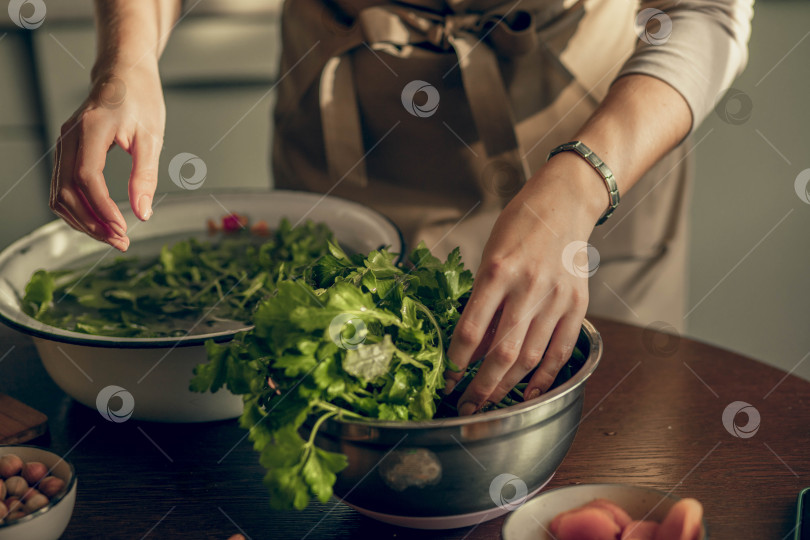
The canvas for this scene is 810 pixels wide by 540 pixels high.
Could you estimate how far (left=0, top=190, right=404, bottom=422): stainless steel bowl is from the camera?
89 centimetres

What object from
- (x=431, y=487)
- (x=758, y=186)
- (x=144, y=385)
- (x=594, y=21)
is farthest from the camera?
(x=758, y=186)

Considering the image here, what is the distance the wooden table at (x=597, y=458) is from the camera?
0.76m

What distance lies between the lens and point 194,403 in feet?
3.04

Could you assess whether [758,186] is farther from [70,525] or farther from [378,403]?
[70,525]

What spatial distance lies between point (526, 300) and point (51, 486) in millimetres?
520

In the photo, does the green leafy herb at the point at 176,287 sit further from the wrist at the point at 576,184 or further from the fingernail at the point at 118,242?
the wrist at the point at 576,184

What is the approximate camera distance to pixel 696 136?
8.41 feet

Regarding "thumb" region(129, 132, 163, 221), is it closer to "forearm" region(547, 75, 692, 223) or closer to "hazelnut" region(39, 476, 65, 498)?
"hazelnut" region(39, 476, 65, 498)

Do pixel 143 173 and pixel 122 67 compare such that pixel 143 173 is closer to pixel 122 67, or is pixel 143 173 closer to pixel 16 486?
pixel 122 67

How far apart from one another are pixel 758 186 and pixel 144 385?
2.43m

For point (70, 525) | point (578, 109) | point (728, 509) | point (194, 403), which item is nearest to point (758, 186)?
point (578, 109)

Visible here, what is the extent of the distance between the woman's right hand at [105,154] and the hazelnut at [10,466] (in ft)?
1.06

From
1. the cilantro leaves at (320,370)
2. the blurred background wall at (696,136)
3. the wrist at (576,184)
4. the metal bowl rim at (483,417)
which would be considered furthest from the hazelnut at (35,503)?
the blurred background wall at (696,136)

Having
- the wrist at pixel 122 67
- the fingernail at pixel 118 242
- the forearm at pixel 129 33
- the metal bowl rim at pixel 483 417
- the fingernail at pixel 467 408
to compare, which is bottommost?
the fingernail at pixel 118 242
